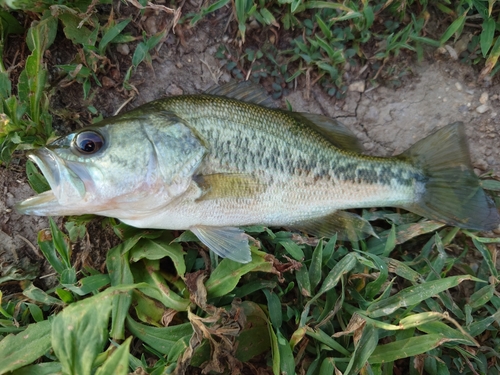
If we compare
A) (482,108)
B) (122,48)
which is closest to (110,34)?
(122,48)

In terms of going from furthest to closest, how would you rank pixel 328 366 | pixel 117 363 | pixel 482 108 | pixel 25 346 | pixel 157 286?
1. pixel 482 108
2. pixel 157 286
3. pixel 328 366
4. pixel 25 346
5. pixel 117 363

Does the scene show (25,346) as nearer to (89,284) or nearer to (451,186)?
(89,284)

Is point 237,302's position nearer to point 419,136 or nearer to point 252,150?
point 252,150

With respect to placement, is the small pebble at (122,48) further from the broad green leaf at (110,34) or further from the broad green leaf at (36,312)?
the broad green leaf at (36,312)

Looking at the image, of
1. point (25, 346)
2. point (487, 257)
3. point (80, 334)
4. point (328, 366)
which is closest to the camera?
point (80, 334)

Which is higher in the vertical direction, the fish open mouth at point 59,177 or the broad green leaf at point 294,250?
the fish open mouth at point 59,177

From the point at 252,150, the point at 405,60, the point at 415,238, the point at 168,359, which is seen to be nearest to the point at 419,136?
the point at 405,60

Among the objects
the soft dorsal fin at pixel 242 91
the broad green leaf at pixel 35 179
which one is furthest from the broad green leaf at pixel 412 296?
the broad green leaf at pixel 35 179
